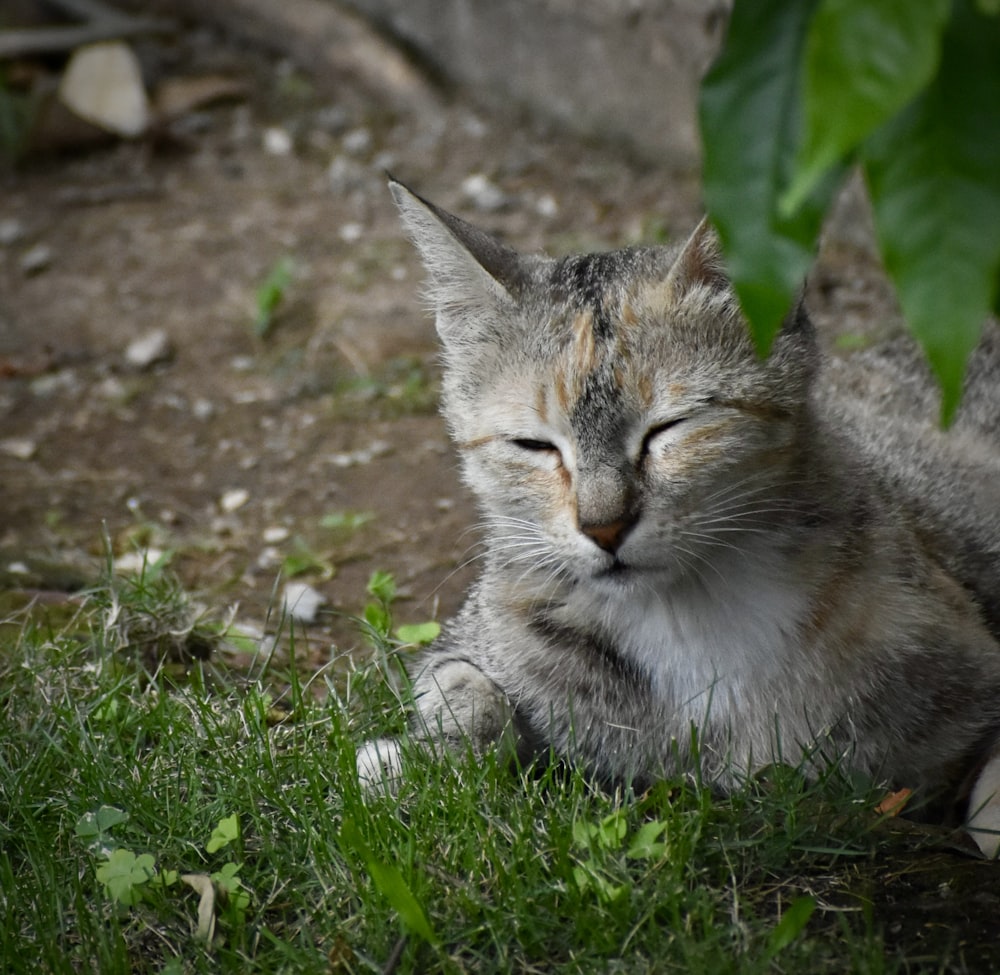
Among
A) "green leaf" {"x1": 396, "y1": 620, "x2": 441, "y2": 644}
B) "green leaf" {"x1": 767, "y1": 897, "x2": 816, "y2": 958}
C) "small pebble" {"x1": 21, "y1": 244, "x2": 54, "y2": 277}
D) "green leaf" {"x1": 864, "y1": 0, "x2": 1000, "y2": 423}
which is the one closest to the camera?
"green leaf" {"x1": 864, "y1": 0, "x2": 1000, "y2": 423}

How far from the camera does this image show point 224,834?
9.04 feet

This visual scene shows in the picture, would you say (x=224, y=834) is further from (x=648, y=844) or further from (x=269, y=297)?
(x=269, y=297)

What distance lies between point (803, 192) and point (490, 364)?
1648 millimetres

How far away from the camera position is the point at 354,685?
3461mm

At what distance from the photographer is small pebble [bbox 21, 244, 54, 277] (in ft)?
21.1

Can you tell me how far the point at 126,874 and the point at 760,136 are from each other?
1918 millimetres

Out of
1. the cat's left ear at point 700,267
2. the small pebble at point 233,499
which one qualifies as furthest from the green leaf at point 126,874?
the small pebble at point 233,499

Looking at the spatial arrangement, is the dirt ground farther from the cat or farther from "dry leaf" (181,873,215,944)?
"dry leaf" (181,873,215,944)

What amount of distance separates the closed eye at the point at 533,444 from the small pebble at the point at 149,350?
3.36 m

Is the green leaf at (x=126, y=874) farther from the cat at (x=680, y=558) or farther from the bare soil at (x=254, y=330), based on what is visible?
the bare soil at (x=254, y=330)

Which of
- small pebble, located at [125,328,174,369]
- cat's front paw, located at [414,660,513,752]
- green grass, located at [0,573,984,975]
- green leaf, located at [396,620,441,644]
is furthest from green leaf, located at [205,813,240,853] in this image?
small pebble, located at [125,328,174,369]

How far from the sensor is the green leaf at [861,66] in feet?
4.50

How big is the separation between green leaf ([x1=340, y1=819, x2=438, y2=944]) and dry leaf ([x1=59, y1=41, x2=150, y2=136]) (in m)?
5.71

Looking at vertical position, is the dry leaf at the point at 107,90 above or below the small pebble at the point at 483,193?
below
